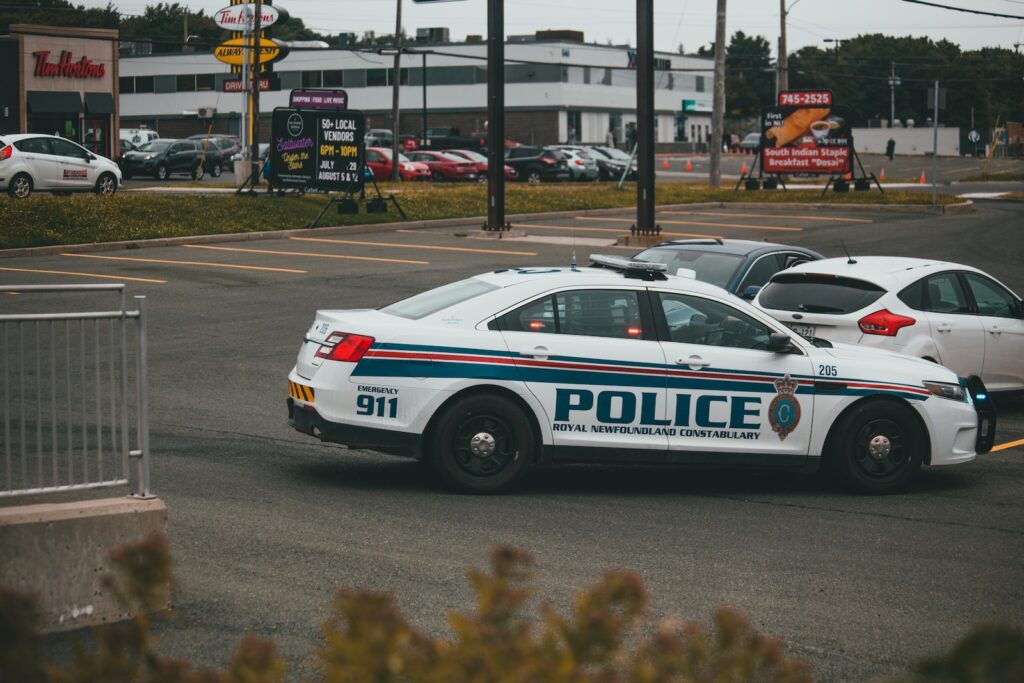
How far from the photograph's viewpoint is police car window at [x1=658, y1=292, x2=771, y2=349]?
9859 millimetres

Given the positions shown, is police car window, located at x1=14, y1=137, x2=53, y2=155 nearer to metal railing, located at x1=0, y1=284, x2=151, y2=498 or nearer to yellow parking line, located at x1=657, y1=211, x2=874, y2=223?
yellow parking line, located at x1=657, y1=211, x2=874, y2=223

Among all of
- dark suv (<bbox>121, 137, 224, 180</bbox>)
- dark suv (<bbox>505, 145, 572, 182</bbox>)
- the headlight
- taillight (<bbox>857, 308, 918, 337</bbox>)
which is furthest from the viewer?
dark suv (<bbox>505, 145, 572, 182</bbox>)

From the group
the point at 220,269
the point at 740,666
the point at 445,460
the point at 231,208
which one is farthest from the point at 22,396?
the point at 231,208

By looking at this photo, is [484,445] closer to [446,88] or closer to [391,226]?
[391,226]

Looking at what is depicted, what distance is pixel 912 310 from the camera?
13.0 m

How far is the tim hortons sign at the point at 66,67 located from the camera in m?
56.6

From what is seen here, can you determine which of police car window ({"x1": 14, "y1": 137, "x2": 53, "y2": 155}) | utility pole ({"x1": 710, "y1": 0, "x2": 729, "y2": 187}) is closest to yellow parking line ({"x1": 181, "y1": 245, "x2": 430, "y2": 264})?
police car window ({"x1": 14, "y1": 137, "x2": 53, "y2": 155})

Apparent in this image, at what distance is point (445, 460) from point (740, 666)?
643 cm

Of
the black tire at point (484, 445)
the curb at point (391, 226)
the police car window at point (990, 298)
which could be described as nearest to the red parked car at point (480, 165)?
the curb at point (391, 226)

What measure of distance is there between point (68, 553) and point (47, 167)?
97.9 feet

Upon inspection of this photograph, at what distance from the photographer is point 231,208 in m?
32.2

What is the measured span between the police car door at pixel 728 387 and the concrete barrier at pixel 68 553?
14.6ft

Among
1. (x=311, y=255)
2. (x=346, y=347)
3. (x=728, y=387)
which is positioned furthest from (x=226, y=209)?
(x=728, y=387)

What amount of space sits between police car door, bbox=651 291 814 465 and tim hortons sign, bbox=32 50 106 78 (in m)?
52.4
